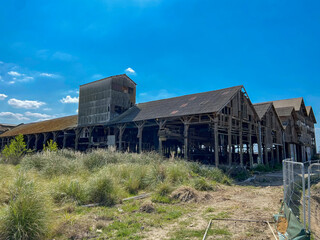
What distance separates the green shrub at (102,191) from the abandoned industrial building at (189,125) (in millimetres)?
10694

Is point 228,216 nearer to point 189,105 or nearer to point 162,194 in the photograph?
point 162,194

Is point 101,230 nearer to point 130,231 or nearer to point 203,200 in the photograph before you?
point 130,231

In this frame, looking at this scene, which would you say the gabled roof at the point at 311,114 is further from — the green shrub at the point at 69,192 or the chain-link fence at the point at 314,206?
the green shrub at the point at 69,192

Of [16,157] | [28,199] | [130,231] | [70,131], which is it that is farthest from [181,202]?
[70,131]

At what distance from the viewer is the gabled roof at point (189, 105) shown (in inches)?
731

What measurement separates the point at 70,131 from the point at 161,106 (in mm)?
15385

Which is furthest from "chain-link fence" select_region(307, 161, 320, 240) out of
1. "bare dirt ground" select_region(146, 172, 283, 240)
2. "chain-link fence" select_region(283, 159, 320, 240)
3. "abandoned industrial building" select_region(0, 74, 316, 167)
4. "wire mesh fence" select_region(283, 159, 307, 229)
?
"abandoned industrial building" select_region(0, 74, 316, 167)

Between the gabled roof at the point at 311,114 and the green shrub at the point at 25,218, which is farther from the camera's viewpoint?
the gabled roof at the point at 311,114

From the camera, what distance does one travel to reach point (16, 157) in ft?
67.2

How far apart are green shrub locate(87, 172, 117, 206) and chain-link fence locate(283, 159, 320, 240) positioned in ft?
17.5

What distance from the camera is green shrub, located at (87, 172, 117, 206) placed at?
25.9ft

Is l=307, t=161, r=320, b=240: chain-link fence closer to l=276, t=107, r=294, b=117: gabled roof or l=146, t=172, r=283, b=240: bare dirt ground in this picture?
l=146, t=172, r=283, b=240: bare dirt ground

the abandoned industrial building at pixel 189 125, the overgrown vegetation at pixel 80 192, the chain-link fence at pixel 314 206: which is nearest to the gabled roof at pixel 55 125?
the abandoned industrial building at pixel 189 125

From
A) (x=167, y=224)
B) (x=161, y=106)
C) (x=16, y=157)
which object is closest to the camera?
(x=167, y=224)
